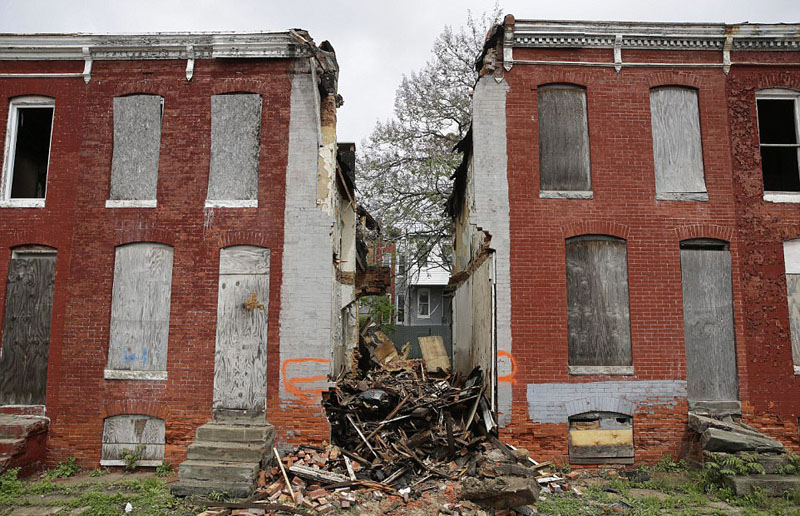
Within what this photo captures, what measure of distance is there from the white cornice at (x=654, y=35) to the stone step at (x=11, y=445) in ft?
36.1

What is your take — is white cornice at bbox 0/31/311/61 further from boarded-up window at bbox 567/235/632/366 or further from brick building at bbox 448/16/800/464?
boarded-up window at bbox 567/235/632/366

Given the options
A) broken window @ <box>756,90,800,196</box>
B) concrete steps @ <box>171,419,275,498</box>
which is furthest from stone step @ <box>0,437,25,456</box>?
broken window @ <box>756,90,800,196</box>

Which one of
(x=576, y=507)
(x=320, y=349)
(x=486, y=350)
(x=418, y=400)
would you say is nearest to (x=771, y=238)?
(x=486, y=350)

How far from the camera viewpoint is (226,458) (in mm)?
7844

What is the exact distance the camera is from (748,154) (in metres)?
9.59

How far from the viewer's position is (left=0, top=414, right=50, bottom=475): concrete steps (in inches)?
322

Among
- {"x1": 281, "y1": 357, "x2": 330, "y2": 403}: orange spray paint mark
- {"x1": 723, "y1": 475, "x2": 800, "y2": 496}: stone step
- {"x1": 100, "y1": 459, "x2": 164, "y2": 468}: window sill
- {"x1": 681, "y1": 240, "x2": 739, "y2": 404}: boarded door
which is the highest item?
{"x1": 681, "y1": 240, "x2": 739, "y2": 404}: boarded door

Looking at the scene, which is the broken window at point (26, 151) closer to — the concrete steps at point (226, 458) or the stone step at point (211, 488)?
the concrete steps at point (226, 458)

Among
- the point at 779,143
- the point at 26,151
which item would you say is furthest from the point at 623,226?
the point at 26,151

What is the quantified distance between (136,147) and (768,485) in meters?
11.9

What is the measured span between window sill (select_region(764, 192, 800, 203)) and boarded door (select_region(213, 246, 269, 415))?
940cm

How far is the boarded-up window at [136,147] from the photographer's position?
962 cm

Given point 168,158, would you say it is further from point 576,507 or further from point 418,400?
point 576,507

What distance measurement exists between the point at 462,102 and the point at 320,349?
12.6m
